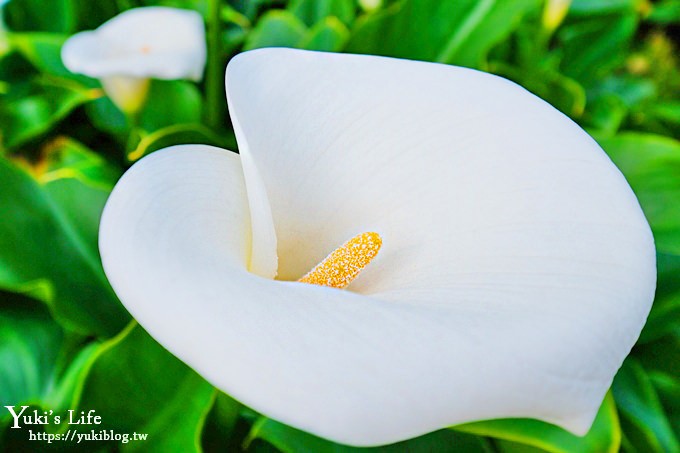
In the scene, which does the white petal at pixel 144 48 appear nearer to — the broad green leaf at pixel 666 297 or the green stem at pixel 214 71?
the green stem at pixel 214 71

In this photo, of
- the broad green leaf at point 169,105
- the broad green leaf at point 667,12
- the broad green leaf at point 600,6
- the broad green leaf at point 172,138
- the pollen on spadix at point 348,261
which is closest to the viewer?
the pollen on spadix at point 348,261

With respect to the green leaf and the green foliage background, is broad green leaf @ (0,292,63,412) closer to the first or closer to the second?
the green foliage background

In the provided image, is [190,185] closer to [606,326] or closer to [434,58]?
[606,326]

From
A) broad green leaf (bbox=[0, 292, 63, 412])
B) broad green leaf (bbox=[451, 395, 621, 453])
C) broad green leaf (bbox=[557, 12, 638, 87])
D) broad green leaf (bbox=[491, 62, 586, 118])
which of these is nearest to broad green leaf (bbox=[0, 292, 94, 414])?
broad green leaf (bbox=[0, 292, 63, 412])

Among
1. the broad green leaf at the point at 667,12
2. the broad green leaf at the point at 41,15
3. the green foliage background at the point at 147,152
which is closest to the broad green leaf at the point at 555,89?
the green foliage background at the point at 147,152

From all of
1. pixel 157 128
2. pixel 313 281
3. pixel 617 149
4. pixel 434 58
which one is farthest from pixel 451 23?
pixel 313 281

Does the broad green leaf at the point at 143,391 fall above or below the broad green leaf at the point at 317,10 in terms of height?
below

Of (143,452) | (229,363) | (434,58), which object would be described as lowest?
(143,452)
